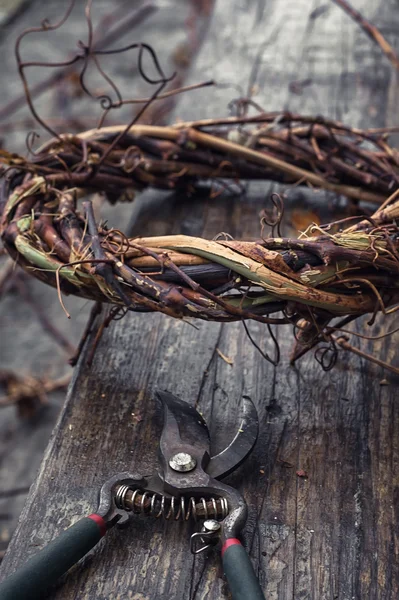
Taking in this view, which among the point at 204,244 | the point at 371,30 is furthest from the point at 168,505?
the point at 371,30

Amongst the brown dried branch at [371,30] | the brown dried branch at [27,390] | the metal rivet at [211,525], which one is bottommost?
the metal rivet at [211,525]

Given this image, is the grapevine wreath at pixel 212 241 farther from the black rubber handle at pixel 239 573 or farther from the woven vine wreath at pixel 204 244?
the black rubber handle at pixel 239 573

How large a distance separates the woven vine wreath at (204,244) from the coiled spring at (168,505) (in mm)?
238

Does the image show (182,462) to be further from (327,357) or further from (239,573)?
(327,357)

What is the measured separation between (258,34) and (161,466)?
4.92 feet

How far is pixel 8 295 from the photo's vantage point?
2607mm

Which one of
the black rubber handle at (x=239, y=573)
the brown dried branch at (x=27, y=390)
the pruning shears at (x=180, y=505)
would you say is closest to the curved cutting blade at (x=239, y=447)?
the pruning shears at (x=180, y=505)

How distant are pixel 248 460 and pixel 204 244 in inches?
12.0

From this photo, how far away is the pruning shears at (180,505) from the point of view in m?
0.91

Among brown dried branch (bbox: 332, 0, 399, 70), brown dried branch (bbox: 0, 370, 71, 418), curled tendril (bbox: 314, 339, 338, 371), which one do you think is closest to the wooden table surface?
curled tendril (bbox: 314, 339, 338, 371)

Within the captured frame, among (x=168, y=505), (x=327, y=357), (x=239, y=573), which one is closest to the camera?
(x=239, y=573)

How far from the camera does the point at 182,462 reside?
3.34ft

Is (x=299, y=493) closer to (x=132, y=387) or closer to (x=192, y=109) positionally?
(x=132, y=387)

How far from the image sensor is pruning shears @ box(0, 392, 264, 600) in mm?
906
